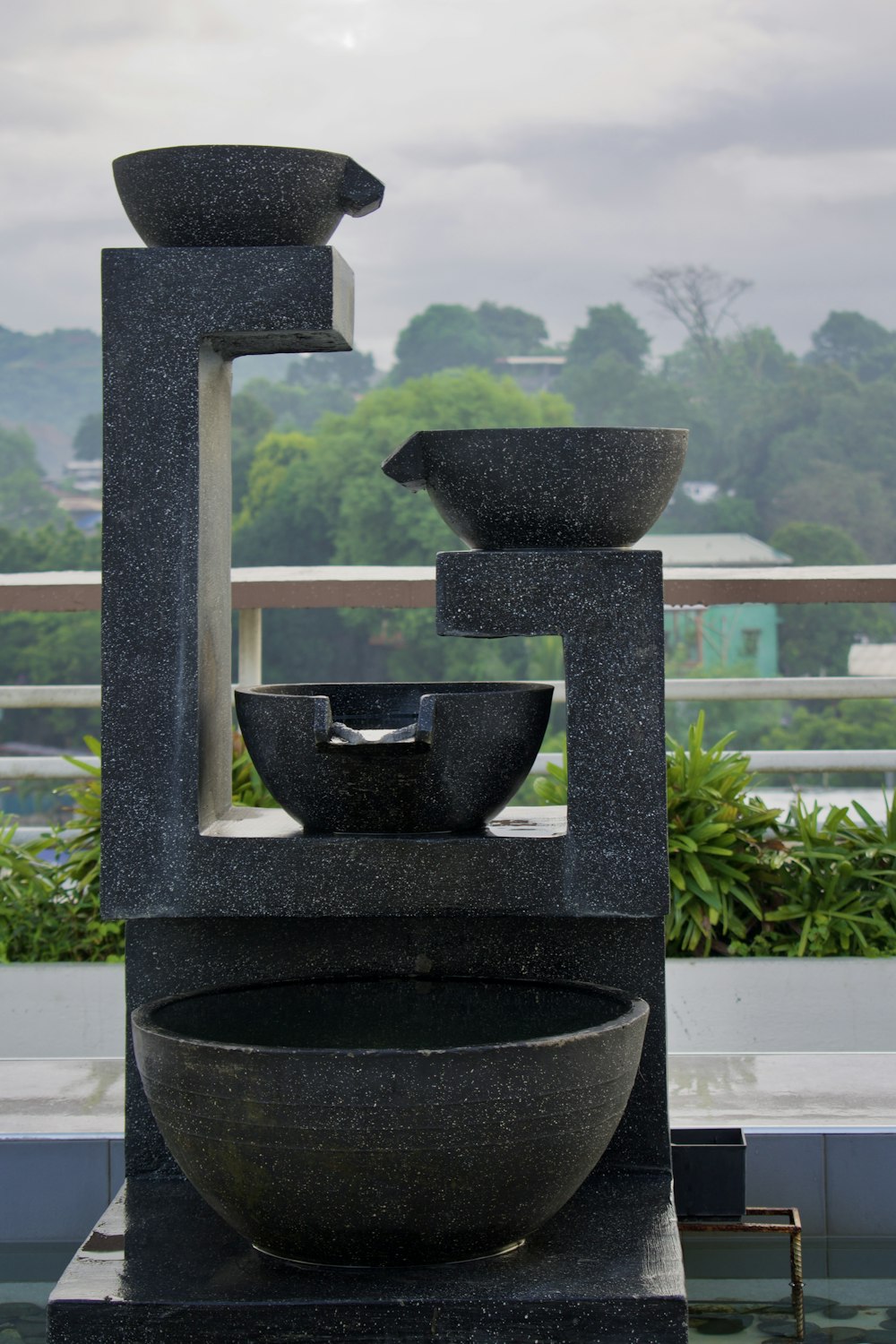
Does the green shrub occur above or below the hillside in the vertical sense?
below

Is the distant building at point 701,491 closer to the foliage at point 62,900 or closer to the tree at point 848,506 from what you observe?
the tree at point 848,506

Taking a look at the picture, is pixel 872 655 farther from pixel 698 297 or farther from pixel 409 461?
pixel 409 461

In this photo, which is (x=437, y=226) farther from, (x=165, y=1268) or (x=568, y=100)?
(x=165, y=1268)

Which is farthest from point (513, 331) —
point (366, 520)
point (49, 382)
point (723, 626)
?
point (49, 382)

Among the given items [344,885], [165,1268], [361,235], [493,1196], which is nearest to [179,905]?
[344,885]

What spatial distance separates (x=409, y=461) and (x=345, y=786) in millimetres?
381

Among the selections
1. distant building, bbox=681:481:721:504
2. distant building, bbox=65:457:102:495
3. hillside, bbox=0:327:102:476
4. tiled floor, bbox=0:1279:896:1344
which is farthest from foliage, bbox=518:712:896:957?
hillside, bbox=0:327:102:476

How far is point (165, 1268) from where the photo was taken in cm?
143

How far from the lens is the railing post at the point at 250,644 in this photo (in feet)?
11.3

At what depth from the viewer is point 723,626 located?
32312 mm

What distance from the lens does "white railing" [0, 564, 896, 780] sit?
3.45 m

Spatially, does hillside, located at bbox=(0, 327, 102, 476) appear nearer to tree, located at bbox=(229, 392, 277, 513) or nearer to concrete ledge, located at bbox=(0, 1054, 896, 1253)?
tree, located at bbox=(229, 392, 277, 513)

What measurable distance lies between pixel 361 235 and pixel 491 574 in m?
41.6

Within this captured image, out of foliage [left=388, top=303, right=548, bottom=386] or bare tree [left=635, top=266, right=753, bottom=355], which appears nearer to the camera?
bare tree [left=635, top=266, right=753, bottom=355]
